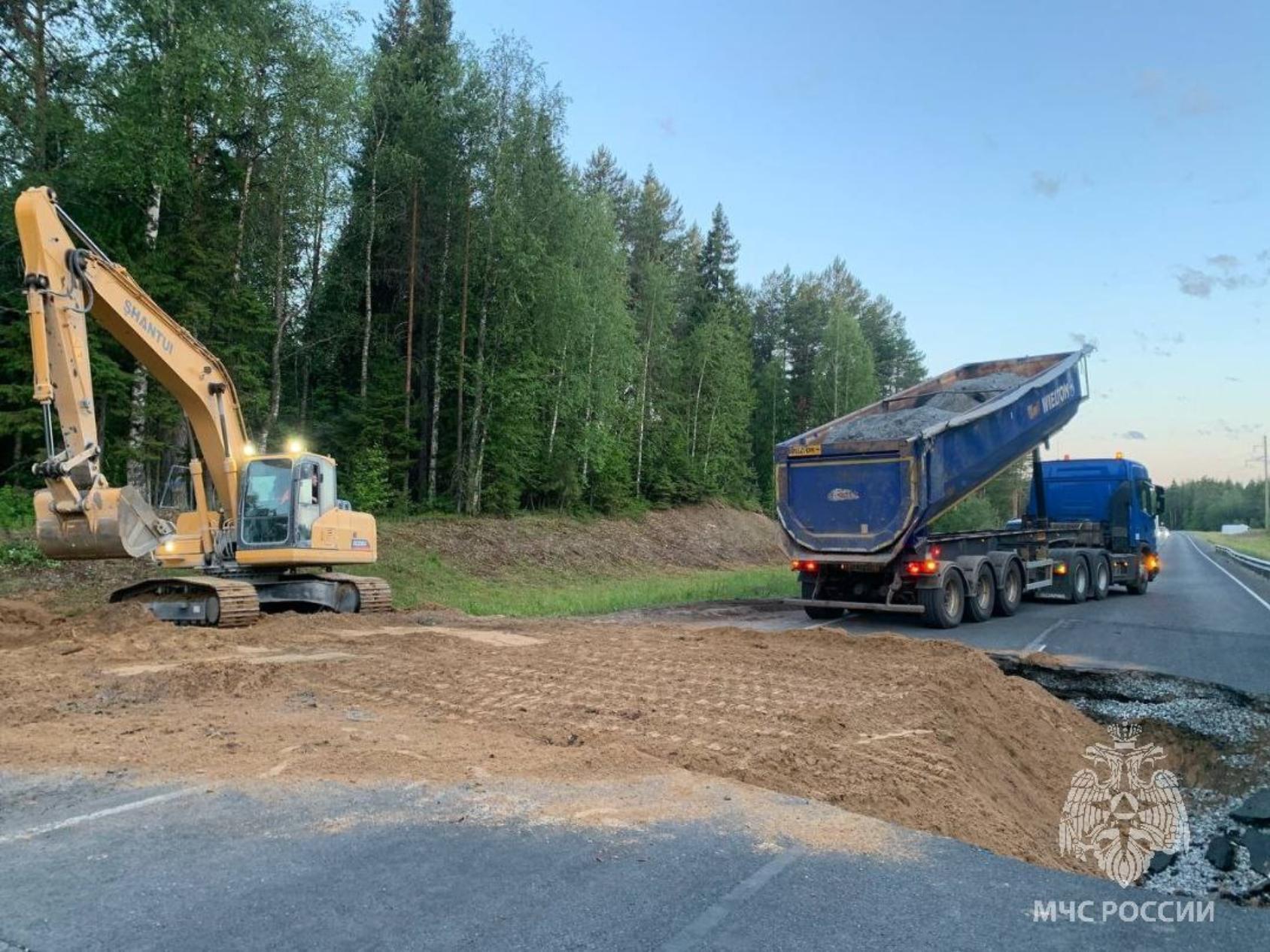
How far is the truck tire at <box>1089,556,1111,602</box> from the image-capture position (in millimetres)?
19000

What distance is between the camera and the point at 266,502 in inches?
517

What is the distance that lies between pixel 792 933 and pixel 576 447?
25.1 m

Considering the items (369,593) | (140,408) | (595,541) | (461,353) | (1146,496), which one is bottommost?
(369,593)

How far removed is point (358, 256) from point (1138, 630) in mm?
22535

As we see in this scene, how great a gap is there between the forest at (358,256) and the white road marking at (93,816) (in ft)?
47.0

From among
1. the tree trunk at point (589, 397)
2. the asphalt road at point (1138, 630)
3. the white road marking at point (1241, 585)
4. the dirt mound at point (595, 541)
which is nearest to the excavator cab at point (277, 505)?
the asphalt road at point (1138, 630)

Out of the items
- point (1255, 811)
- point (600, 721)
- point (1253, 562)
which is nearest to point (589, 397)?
point (600, 721)

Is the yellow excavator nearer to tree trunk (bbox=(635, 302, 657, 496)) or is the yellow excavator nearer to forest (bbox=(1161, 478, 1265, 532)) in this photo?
tree trunk (bbox=(635, 302, 657, 496))

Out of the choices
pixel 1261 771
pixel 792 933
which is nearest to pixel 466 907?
pixel 792 933

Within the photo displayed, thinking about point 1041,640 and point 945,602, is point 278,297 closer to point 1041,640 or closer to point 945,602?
point 945,602

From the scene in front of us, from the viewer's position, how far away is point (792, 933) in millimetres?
3549

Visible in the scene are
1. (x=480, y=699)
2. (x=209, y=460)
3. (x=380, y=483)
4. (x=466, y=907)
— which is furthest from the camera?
(x=380, y=483)

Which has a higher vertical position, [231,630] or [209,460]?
[209,460]

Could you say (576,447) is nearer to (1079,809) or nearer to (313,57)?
(313,57)
